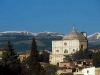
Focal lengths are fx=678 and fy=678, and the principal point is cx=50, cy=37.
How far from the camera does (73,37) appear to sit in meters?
106

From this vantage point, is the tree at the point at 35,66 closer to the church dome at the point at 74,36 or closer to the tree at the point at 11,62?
the tree at the point at 11,62

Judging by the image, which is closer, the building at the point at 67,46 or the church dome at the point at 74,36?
the building at the point at 67,46

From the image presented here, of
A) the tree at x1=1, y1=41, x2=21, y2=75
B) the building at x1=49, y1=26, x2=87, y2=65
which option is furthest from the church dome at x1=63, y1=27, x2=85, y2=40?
the tree at x1=1, y1=41, x2=21, y2=75

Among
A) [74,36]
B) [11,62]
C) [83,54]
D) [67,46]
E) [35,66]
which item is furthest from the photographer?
[74,36]

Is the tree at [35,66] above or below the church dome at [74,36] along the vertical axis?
below

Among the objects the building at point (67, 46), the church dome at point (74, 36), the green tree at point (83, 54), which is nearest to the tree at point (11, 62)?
the green tree at point (83, 54)

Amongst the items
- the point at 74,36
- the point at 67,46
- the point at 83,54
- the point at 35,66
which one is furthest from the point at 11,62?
the point at 74,36

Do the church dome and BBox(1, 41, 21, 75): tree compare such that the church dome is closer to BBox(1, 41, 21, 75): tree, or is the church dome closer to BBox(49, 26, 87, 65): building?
BBox(49, 26, 87, 65): building

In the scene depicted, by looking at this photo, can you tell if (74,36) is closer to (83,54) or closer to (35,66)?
(83,54)

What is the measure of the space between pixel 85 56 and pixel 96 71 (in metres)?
45.3

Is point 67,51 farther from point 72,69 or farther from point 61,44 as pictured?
point 72,69

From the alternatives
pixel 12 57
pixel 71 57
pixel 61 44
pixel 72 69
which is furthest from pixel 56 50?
pixel 12 57

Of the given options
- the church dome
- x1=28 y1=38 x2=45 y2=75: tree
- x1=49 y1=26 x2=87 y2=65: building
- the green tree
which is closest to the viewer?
x1=28 y1=38 x2=45 y2=75: tree

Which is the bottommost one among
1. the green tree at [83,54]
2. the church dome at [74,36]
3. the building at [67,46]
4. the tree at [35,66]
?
the tree at [35,66]
